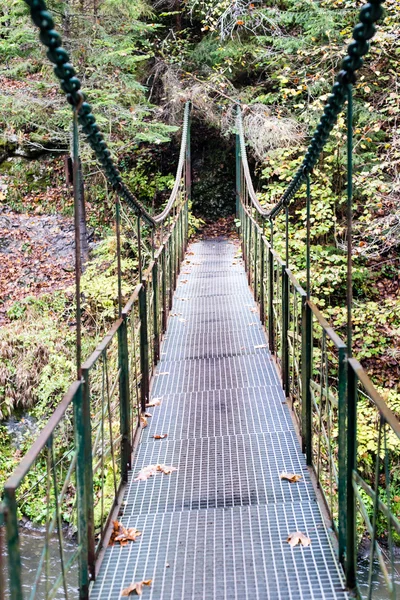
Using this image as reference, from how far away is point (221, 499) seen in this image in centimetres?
284

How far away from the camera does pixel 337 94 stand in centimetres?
193

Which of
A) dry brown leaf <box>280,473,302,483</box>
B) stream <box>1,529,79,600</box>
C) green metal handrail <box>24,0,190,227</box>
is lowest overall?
stream <box>1,529,79,600</box>

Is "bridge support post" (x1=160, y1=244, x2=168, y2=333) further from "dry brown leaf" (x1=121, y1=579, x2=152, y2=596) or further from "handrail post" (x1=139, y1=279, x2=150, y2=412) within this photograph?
"dry brown leaf" (x1=121, y1=579, x2=152, y2=596)

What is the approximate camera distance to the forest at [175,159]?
25.5 ft

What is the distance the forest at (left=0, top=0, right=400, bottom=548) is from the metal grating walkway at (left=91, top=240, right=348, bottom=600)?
2966 mm

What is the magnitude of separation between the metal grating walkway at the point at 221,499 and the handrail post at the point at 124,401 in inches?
3.2

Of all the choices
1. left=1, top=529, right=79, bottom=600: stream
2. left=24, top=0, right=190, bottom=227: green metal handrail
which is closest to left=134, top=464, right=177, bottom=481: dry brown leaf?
left=24, top=0, right=190, bottom=227: green metal handrail

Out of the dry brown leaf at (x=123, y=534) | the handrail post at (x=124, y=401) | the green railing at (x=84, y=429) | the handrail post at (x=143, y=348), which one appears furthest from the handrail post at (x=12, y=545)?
the handrail post at (x=143, y=348)

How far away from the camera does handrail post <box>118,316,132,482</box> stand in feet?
9.57

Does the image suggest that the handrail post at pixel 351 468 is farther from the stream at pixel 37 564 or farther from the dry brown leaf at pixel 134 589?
the stream at pixel 37 564

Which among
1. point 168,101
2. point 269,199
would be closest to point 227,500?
point 269,199

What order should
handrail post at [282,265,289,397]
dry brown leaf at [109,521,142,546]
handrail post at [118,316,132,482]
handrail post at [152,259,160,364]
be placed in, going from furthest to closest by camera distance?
1. handrail post at [152,259,160,364]
2. handrail post at [282,265,289,397]
3. handrail post at [118,316,132,482]
4. dry brown leaf at [109,521,142,546]

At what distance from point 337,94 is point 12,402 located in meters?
6.56

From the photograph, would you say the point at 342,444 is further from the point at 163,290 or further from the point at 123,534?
the point at 163,290
